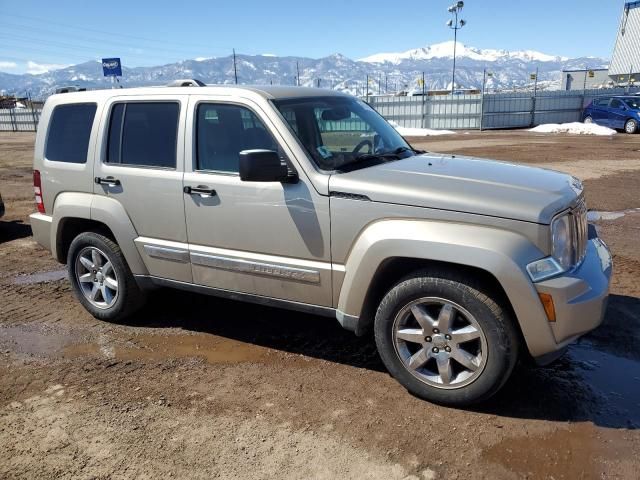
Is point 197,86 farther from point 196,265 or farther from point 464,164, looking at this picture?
point 464,164

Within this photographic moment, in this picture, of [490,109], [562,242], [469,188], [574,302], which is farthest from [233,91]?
[490,109]

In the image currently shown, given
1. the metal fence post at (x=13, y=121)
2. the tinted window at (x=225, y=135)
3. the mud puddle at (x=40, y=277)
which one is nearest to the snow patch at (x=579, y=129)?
the mud puddle at (x=40, y=277)

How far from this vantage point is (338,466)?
2.87m

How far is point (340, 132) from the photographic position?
4.14m

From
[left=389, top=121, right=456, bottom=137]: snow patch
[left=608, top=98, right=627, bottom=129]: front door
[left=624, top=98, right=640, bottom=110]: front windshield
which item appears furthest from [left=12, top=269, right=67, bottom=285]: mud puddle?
[left=624, top=98, right=640, bottom=110]: front windshield

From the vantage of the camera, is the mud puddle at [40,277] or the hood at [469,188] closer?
the hood at [469,188]

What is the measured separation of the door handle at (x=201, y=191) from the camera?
3.96 meters

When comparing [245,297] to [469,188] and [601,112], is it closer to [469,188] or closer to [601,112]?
[469,188]

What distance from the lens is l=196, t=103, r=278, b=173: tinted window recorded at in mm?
3910

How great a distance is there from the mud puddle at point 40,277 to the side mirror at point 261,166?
3791mm

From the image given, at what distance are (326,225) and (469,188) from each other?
3.03 feet

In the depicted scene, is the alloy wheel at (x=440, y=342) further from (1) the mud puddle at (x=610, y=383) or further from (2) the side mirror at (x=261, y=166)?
(2) the side mirror at (x=261, y=166)

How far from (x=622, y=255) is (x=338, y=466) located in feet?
15.9

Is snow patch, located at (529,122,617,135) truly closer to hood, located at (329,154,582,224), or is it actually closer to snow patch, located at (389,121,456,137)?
snow patch, located at (389,121,456,137)
